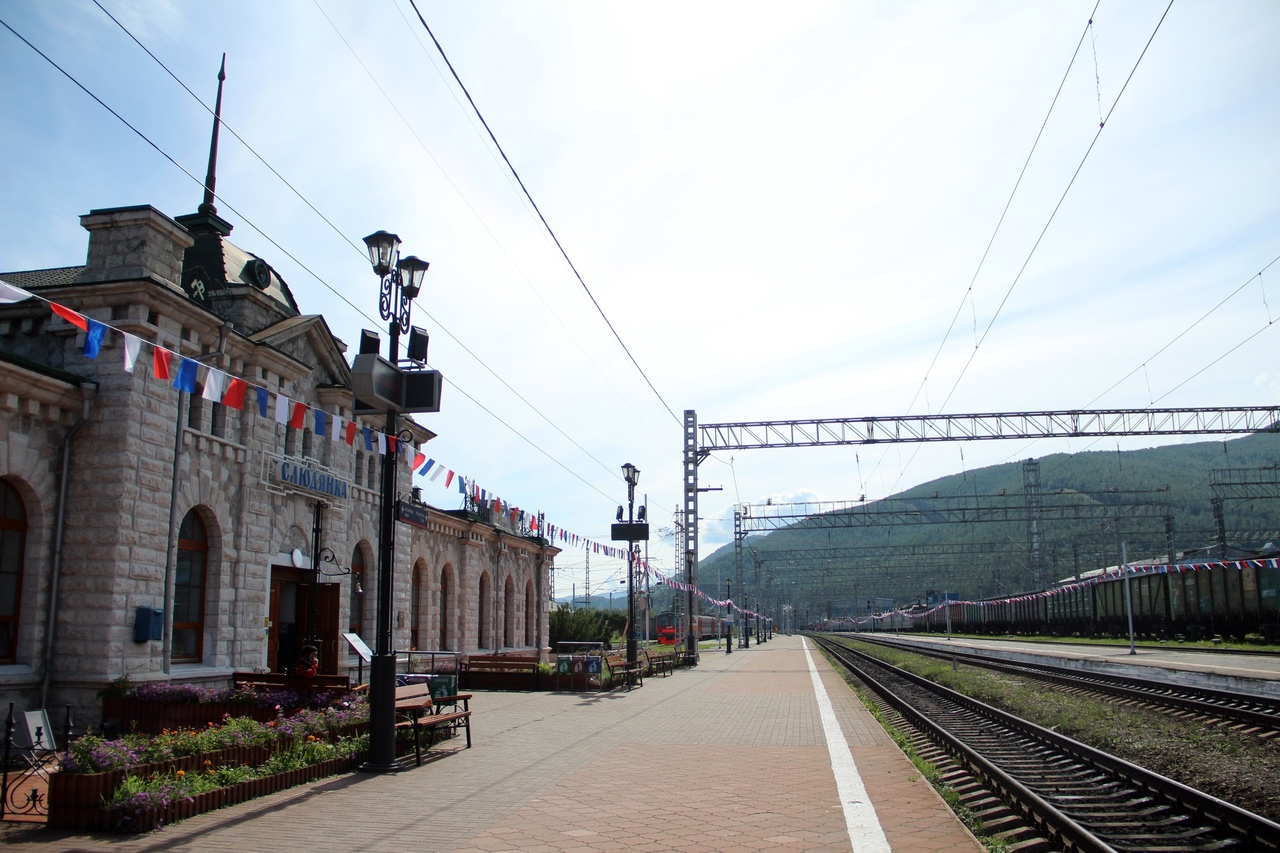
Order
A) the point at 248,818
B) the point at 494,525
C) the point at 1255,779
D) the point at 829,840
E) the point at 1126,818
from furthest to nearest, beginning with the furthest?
the point at 494,525
the point at 1255,779
the point at 1126,818
the point at 248,818
the point at 829,840

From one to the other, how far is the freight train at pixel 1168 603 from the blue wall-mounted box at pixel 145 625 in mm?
29419

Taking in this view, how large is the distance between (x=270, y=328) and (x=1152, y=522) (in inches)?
5148

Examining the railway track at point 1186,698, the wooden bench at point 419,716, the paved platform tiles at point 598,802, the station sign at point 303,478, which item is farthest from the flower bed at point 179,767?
the railway track at point 1186,698

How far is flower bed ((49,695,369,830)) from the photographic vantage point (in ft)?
22.8

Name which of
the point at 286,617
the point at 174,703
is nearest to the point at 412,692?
the point at 174,703

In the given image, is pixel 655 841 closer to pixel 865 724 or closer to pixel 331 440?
pixel 865 724

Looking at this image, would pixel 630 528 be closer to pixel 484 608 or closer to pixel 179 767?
pixel 484 608

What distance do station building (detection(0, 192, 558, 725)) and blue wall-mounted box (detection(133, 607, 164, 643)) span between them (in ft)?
0.08

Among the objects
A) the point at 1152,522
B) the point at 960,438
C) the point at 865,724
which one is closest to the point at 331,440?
the point at 865,724

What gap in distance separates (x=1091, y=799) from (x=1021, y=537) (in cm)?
12658

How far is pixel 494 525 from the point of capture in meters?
29.9

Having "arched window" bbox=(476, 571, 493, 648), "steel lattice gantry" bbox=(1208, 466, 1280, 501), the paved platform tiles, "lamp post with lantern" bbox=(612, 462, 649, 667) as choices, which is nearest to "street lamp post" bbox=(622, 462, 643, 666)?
"lamp post with lantern" bbox=(612, 462, 649, 667)

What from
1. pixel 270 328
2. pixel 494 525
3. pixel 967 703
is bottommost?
pixel 967 703

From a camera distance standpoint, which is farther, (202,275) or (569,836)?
(202,275)
